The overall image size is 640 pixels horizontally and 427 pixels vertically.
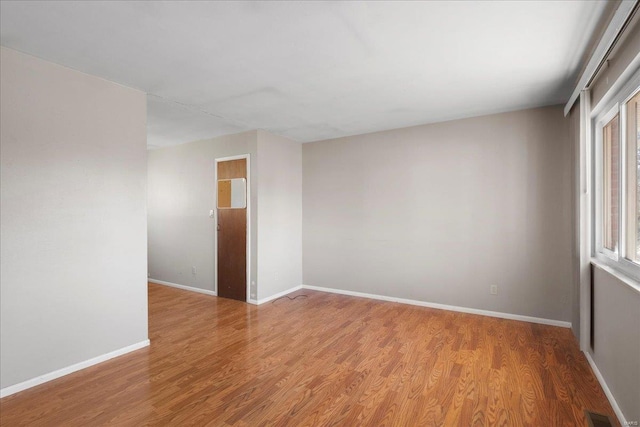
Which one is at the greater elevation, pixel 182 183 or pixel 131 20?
pixel 131 20

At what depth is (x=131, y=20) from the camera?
76.0 inches

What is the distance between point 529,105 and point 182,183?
544cm

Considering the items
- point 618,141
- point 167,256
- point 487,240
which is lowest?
point 167,256

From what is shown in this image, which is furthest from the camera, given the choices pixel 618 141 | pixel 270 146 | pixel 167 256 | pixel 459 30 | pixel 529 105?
pixel 167 256

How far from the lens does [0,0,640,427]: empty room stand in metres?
1.99

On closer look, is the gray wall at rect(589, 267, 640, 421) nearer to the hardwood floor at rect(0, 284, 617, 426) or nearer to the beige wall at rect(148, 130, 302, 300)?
the hardwood floor at rect(0, 284, 617, 426)

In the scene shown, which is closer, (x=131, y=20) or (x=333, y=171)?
(x=131, y=20)

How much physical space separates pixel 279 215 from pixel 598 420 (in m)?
4.14

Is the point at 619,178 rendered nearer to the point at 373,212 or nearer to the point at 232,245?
the point at 373,212

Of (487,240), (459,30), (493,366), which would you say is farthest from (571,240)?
(459,30)

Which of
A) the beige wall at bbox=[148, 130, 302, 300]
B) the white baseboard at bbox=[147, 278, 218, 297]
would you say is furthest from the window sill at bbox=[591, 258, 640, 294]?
the white baseboard at bbox=[147, 278, 218, 297]

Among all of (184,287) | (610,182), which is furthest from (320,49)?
(184,287)

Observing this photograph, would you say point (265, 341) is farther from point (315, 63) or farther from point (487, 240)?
point (487, 240)

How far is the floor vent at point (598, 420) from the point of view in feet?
6.18
